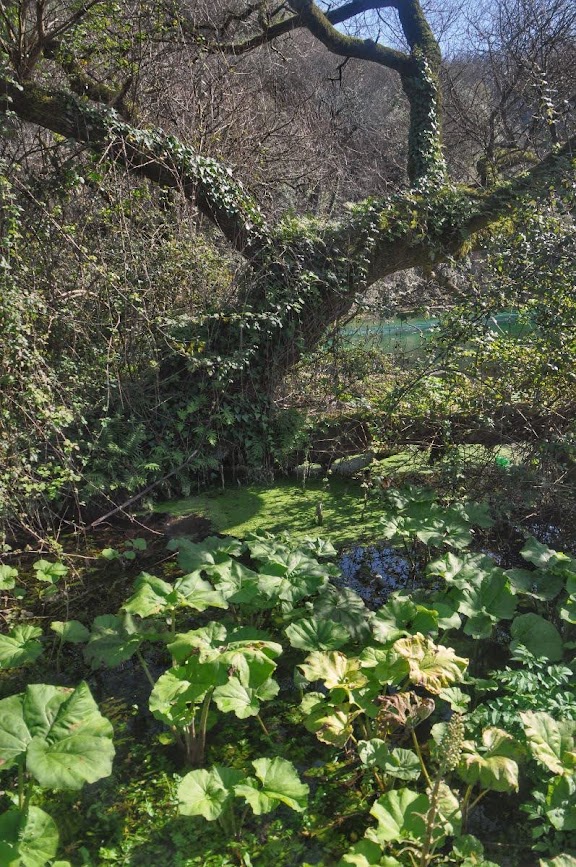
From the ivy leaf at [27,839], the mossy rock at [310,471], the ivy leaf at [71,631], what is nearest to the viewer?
the ivy leaf at [27,839]

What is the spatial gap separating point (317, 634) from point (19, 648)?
4.89 feet

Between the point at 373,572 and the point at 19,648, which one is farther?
the point at 373,572

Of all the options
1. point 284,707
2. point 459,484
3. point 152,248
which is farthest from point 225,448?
point 284,707

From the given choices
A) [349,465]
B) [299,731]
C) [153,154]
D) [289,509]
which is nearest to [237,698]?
[299,731]

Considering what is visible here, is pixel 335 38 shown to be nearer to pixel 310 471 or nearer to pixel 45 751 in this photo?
pixel 310 471

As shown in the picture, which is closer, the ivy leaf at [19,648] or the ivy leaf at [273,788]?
the ivy leaf at [273,788]

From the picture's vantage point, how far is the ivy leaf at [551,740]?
2.28 metres

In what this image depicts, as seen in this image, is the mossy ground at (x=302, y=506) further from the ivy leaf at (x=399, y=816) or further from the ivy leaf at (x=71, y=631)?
the ivy leaf at (x=399, y=816)

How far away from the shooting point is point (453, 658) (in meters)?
2.80

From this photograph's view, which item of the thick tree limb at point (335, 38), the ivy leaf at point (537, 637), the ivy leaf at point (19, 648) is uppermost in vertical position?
the thick tree limb at point (335, 38)

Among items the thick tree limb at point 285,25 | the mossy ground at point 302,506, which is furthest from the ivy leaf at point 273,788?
the thick tree limb at point 285,25

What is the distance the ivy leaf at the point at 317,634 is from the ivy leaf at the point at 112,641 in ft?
2.57

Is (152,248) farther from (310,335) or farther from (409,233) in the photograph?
(409,233)

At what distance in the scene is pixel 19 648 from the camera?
126 inches
